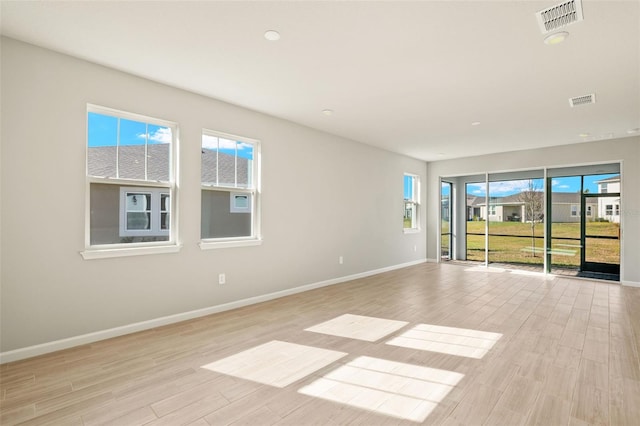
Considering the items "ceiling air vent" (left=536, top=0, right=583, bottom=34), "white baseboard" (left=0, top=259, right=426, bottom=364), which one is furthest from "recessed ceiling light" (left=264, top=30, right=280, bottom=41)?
"white baseboard" (left=0, top=259, right=426, bottom=364)

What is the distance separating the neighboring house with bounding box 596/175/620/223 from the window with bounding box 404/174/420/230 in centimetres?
376

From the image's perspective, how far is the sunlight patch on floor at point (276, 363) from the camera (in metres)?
2.54

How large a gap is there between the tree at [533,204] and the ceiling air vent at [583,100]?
348 cm

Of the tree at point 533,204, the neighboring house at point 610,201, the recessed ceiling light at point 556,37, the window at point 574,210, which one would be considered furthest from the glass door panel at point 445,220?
the recessed ceiling light at point 556,37

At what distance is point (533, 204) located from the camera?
7289mm

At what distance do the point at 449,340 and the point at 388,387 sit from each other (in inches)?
48.3

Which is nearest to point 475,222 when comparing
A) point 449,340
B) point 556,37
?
point 449,340

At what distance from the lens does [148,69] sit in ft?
11.0

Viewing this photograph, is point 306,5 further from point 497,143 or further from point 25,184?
point 497,143

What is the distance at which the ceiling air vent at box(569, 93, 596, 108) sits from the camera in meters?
3.99

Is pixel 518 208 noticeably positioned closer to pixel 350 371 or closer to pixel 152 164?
pixel 350 371

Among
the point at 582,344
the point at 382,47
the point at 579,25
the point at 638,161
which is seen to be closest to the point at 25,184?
the point at 382,47

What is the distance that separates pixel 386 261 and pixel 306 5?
5895mm

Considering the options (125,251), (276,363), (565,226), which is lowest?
(276,363)
